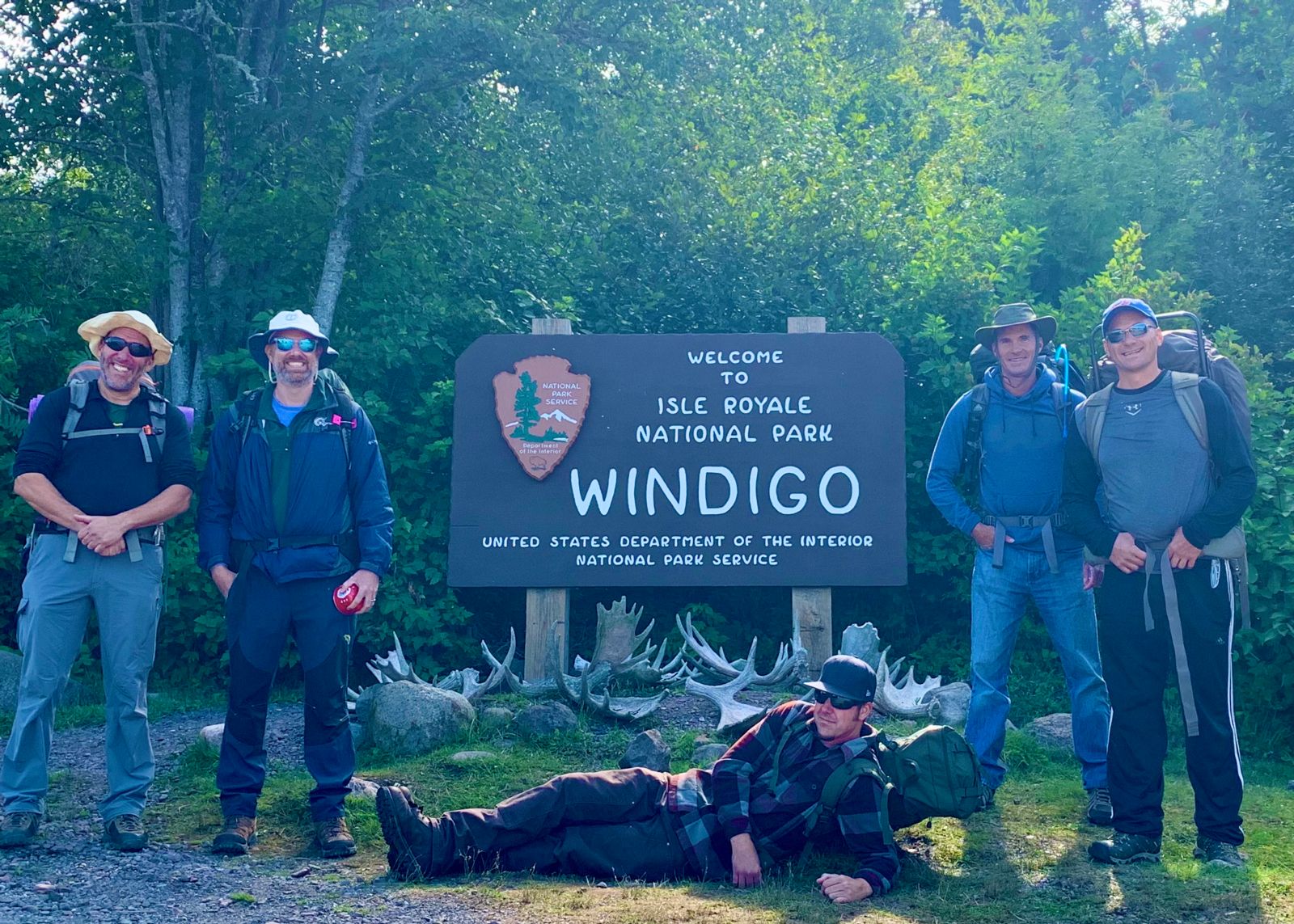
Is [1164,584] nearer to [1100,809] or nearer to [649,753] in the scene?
[1100,809]

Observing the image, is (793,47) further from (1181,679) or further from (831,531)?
(1181,679)

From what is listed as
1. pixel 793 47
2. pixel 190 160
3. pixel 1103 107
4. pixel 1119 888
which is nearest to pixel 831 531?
pixel 1119 888

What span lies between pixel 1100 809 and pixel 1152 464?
168cm

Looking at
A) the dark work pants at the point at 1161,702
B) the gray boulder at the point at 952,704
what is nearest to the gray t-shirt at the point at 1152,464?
the dark work pants at the point at 1161,702

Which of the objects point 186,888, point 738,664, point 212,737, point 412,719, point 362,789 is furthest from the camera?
point 738,664

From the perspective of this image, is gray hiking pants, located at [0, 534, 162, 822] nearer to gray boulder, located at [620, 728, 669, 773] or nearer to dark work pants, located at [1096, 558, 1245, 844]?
gray boulder, located at [620, 728, 669, 773]

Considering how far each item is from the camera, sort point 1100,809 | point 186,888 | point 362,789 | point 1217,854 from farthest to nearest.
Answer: point 362,789 < point 1100,809 < point 1217,854 < point 186,888

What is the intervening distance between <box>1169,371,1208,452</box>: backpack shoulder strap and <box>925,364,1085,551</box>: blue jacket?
2.61 ft

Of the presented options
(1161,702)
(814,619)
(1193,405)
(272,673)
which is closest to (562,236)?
(814,619)

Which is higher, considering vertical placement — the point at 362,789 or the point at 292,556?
the point at 292,556

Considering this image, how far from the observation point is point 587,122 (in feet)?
37.4

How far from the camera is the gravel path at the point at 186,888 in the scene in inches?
185

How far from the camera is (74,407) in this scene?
5.73 metres

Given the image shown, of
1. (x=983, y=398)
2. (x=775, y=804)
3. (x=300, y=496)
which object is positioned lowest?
(x=775, y=804)
